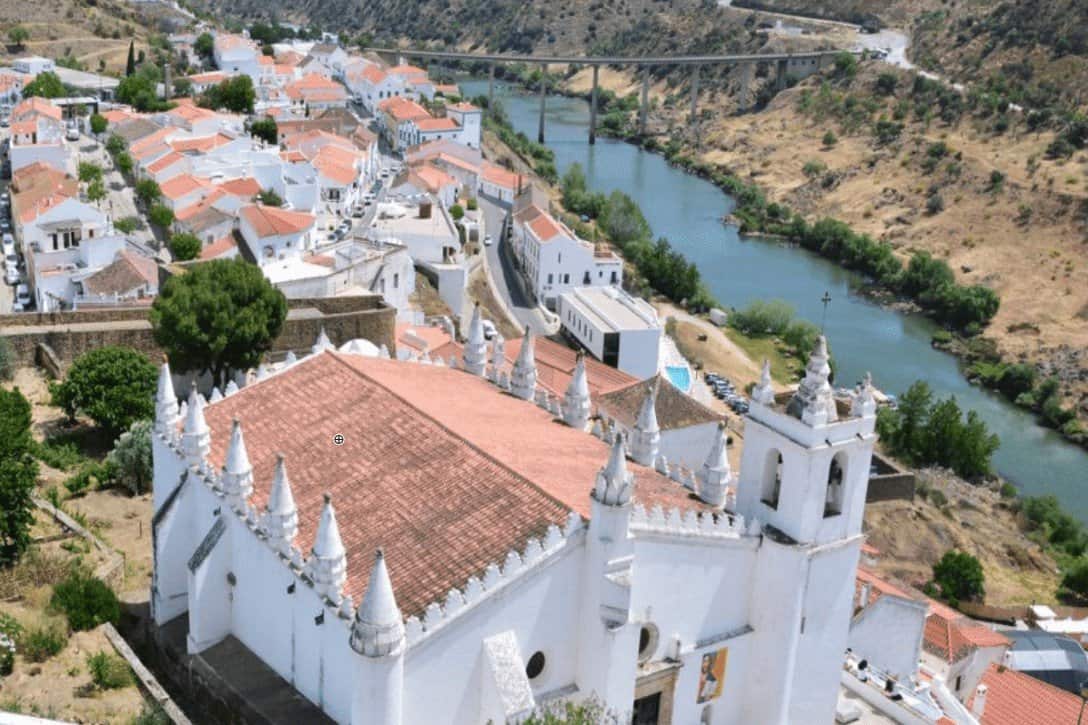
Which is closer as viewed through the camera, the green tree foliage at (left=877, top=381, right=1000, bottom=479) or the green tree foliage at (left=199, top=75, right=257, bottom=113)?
the green tree foliage at (left=877, top=381, right=1000, bottom=479)

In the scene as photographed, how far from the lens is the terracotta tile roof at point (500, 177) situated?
8681 centimetres

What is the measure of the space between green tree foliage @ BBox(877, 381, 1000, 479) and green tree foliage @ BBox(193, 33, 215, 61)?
7261cm

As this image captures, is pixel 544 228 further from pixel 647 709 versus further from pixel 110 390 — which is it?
pixel 647 709

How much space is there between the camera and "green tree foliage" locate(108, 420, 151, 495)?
3244 cm

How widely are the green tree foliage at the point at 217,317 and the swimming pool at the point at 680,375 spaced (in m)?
22.5

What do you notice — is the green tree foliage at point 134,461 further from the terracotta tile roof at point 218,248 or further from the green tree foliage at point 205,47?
the green tree foliage at point 205,47

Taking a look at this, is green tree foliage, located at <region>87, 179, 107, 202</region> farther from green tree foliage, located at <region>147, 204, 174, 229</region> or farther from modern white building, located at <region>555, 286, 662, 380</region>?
modern white building, located at <region>555, 286, 662, 380</region>

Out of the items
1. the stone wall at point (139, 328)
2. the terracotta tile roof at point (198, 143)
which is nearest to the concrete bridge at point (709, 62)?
the terracotta tile roof at point (198, 143)

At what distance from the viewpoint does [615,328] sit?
187 ft

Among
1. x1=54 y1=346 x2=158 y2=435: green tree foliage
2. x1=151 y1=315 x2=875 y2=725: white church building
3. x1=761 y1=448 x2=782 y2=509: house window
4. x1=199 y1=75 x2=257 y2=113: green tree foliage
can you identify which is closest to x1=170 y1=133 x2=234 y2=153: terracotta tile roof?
x1=199 y1=75 x2=257 y2=113: green tree foliage

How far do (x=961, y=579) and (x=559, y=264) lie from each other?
103 feet

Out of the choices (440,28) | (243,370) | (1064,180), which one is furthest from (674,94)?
(243,370)

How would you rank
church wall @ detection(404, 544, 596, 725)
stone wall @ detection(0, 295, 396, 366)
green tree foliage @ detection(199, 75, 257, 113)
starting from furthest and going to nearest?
1. green tree foliage @ detection(199, 75, 257, 113)
2. stone wall @ detection(0, 295, 396, 366)
3. church wall @ detection(404, 544, 596, 725)

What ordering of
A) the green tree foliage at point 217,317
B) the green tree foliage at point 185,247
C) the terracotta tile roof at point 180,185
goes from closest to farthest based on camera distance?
the green tree foliage at point 217,317
the green tree foliage at point 185,247
the terracotta tile roof at point 180,185
